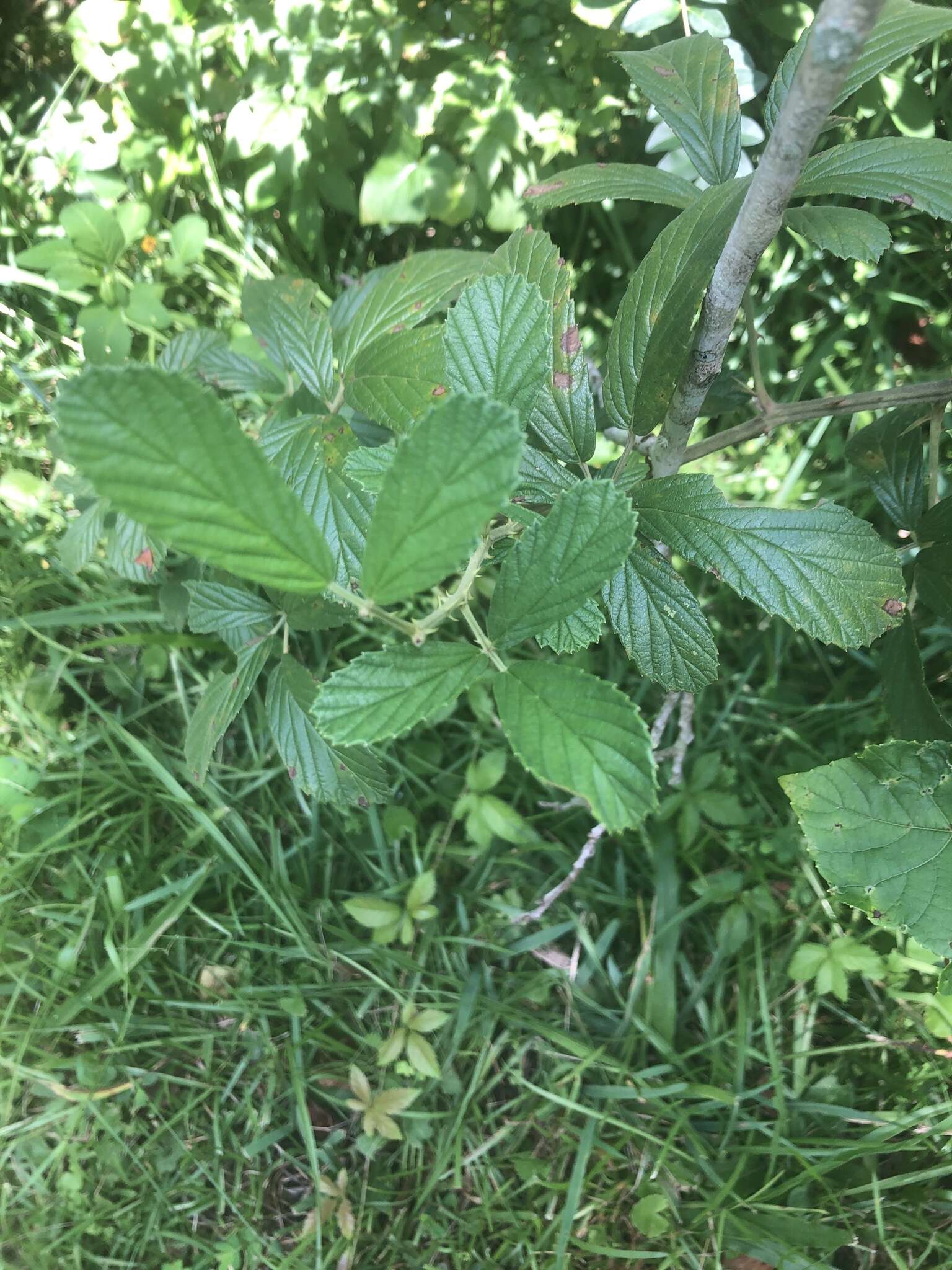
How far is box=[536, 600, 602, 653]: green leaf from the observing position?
2.22ft

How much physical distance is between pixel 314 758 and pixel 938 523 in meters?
0.79

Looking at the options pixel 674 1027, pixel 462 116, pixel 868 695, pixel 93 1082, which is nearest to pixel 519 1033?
pixel 674 1027

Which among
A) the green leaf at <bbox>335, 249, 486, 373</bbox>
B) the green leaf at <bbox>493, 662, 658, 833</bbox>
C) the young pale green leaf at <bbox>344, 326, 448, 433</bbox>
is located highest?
the green leaf at <bbox>335, 249, 486, 373</bbox>

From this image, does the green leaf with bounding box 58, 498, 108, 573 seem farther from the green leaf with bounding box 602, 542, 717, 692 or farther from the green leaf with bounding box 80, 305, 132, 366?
the green leaf with bounding box 602, 542, 717, 692

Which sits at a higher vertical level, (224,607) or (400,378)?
(400,378)

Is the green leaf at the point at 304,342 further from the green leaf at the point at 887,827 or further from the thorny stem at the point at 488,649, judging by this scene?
the green leaf at the point at 887,827

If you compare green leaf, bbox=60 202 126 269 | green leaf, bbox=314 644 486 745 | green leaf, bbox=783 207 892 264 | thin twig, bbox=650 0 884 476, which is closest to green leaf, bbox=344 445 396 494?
green leaf, bbox=314 644 486 745

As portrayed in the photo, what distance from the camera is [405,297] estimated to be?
3.33ft

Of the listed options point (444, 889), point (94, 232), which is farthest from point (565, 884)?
point (94, 232)

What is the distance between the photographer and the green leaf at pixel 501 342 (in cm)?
62

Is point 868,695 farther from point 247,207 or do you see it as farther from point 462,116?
point 247,207

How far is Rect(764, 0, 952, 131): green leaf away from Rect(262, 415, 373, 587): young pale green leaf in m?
0.52

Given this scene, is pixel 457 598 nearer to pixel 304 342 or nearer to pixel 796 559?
pixel 796 559

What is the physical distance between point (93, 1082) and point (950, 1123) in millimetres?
1348
